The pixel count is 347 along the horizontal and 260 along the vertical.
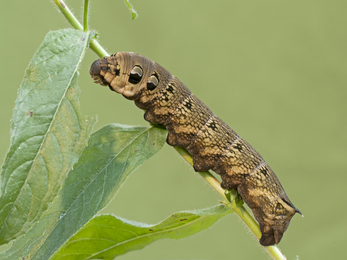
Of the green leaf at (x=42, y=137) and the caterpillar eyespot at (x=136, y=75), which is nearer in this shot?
the green leaf at (x=42, y=137)

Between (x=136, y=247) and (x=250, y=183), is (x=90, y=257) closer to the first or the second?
(x=136, y=247)

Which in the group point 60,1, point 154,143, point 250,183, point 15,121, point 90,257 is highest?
point 60,1

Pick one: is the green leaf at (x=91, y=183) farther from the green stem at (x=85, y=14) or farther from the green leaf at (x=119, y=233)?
the green stem at (x=85, y=14)

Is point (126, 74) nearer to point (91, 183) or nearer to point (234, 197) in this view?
point (91, 183)

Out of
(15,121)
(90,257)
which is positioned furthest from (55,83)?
(90,257)

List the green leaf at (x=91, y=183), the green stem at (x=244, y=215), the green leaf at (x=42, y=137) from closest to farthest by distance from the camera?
the green leaf at (x=42, y=137), the green leaf at (x=91, y=183), the green stem at (x=244, y=215)

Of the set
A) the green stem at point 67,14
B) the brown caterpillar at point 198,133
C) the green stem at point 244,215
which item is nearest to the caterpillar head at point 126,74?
the brown caterpillar at point 198,133

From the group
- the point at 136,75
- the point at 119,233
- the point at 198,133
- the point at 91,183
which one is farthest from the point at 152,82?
the point at 119,233
